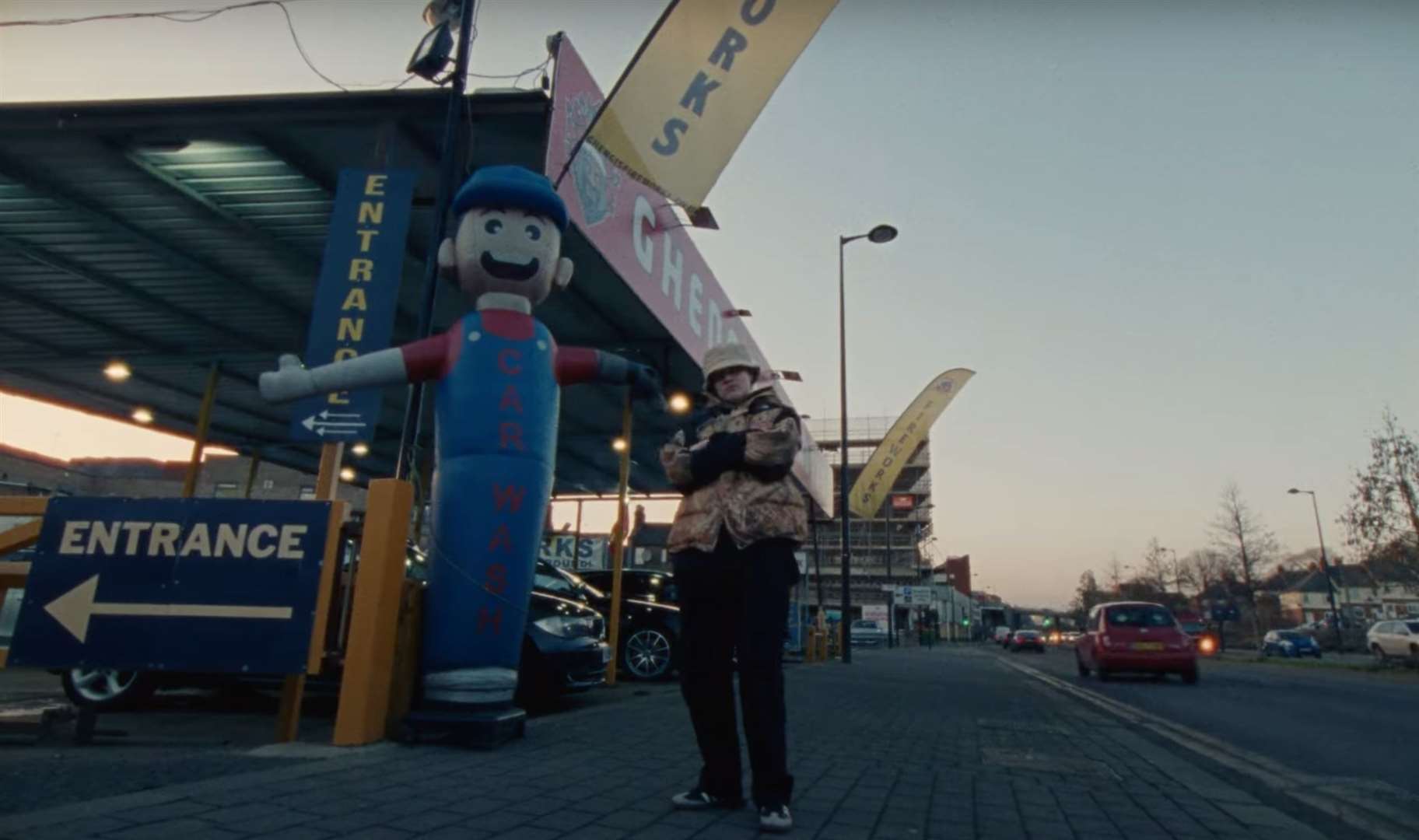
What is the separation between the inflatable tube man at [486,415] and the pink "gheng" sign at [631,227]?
4.47 ft

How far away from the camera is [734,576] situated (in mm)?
3150

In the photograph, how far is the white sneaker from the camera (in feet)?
8.96

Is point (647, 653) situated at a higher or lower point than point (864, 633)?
higher

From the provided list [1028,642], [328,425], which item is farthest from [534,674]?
[1028,642]

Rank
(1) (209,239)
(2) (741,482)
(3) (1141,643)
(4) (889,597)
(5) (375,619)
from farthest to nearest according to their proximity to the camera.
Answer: (4) (889,597), (3) (1141,643), (1) (209,239), (5) (375,619), (2) (741,482)

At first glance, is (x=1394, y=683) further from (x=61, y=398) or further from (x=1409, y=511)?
(x=61, y=398)

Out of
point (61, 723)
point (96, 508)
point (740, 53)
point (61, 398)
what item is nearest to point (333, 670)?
point (61, 723)

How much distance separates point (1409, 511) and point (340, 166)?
36.7 meters

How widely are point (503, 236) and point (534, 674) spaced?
11.5 ft

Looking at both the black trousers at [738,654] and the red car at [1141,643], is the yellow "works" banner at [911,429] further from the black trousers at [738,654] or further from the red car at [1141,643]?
the black trousers at [738,654]

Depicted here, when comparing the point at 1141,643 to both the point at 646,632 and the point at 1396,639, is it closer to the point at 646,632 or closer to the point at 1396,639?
the point at 646,632

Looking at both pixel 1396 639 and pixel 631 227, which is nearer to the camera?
pixel 631 227

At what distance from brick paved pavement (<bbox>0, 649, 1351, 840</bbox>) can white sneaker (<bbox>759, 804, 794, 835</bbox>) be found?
0.05m

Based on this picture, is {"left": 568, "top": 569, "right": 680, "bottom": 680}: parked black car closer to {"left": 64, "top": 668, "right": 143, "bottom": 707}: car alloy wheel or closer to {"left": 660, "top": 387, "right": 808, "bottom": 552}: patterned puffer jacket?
{"left": 64, "top": 668, "right": 143, "bottom": 707}: car alloy wheel
